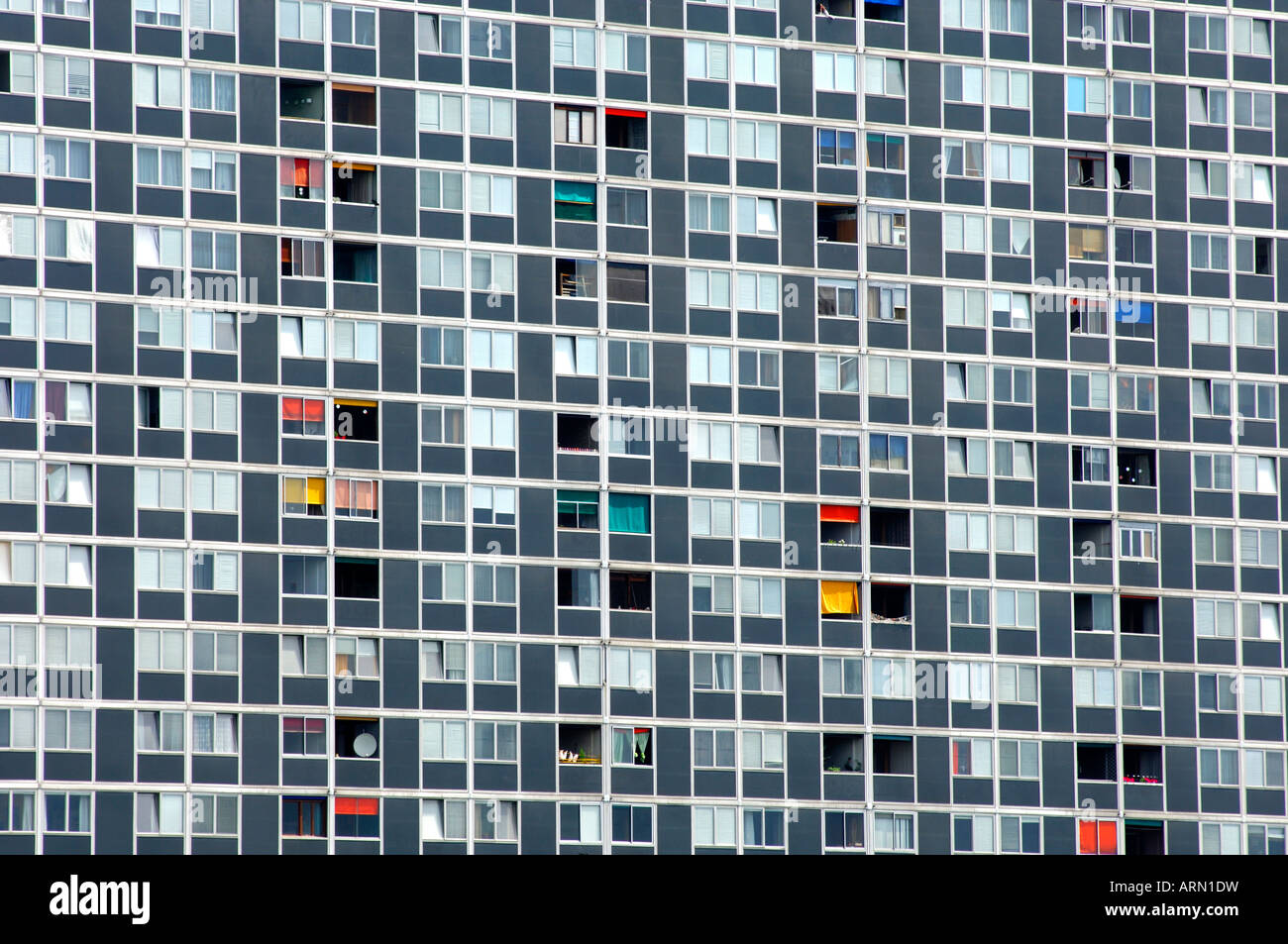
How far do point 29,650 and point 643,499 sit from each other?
23955 millimetres

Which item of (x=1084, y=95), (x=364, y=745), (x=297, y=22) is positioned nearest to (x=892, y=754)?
(x=364, y=745)

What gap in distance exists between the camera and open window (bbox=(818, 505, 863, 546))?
112m

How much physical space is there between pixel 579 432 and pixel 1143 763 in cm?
2663

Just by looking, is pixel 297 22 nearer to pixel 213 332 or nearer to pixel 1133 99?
pixel 213 332

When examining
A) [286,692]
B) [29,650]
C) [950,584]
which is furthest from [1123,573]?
[29,650]

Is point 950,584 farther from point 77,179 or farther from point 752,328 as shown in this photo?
point 77,179

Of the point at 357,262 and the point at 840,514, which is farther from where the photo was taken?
the point at 840,514

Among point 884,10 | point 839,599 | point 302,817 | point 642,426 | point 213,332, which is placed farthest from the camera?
point 884,10

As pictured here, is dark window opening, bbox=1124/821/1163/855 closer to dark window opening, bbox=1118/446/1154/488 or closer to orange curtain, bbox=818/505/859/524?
dark window opening, bbox=1118/446/1154/488

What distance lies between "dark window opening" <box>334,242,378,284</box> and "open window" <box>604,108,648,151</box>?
10.6 metres

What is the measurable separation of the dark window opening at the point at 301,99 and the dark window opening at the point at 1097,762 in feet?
129

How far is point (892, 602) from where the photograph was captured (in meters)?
113

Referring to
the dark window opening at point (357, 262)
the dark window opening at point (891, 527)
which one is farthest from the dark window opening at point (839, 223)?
the dark window opening at point (357, 262)

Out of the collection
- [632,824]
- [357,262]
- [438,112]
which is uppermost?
[438,112]
